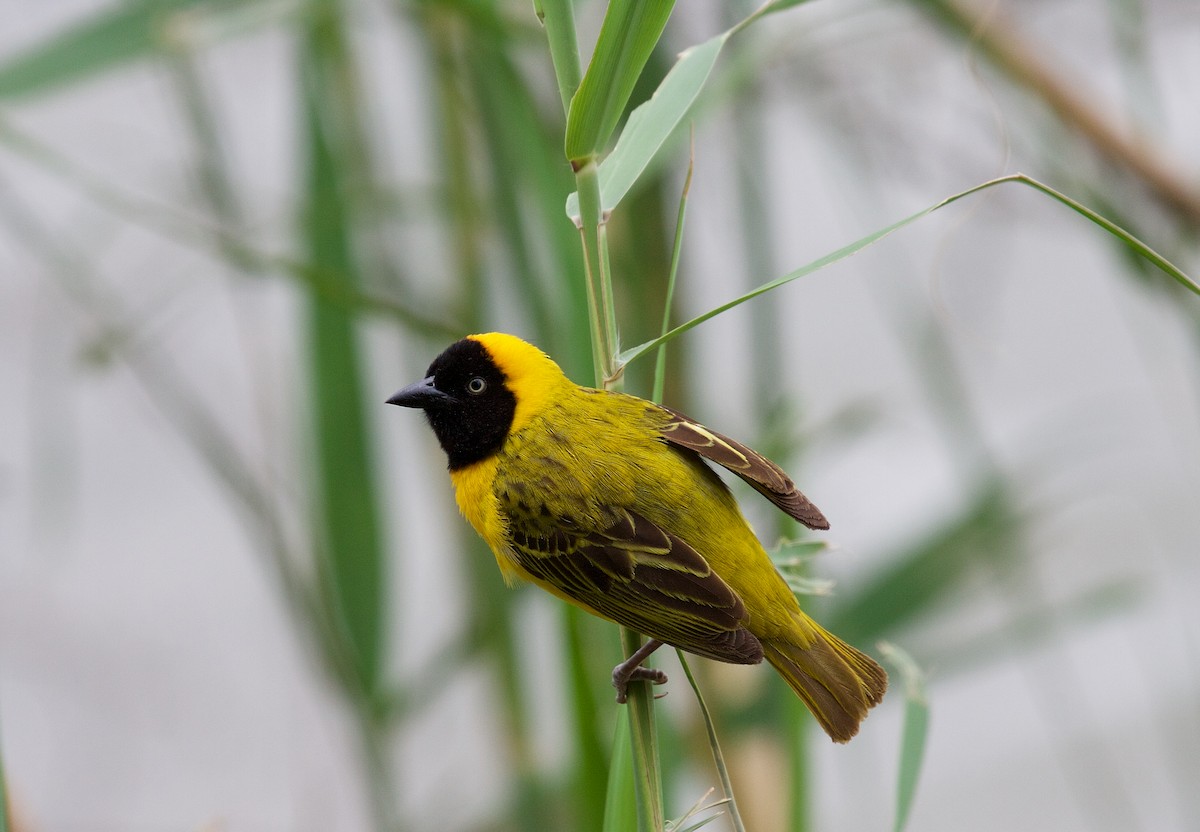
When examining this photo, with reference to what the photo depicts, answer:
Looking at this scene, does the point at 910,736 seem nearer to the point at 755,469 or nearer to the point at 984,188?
the point at 755,469

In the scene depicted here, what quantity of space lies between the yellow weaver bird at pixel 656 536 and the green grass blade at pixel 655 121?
1.07 ft

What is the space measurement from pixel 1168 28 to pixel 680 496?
66.1 inches

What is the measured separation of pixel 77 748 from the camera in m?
3.89

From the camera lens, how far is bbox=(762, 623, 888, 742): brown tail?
1.33 metres

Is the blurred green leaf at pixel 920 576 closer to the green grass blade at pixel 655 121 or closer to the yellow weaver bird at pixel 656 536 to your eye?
the yellow weaver bird at pixel 656 536

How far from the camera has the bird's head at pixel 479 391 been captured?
1.59 meters

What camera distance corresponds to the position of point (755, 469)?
128 centimetres

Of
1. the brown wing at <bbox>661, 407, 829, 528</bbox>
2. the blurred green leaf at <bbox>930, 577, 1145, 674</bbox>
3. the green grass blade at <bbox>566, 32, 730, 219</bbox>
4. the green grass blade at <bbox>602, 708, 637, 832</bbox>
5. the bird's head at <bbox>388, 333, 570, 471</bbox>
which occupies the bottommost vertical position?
the blurred green leaf at <bbox>930, 577, 1145, 674</bbox>

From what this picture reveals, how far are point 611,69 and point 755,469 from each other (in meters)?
0.50

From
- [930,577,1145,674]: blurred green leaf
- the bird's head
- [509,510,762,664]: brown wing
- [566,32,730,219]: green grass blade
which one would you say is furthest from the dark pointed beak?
[930,577,1145,674]: blurred green leaf

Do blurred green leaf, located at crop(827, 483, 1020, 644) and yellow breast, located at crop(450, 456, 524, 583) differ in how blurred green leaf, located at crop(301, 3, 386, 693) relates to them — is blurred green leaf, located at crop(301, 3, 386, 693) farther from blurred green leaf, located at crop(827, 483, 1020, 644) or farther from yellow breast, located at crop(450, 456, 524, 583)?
blurred green leaf, located at crop(827, 483, 1020, 644)

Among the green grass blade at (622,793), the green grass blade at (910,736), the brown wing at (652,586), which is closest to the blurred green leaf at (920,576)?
the brown wing at (652,586)

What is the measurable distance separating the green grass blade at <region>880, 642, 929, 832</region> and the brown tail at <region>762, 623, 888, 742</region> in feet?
0.62

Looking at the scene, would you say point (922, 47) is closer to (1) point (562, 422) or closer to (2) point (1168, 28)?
(2) point (1168, 28)
